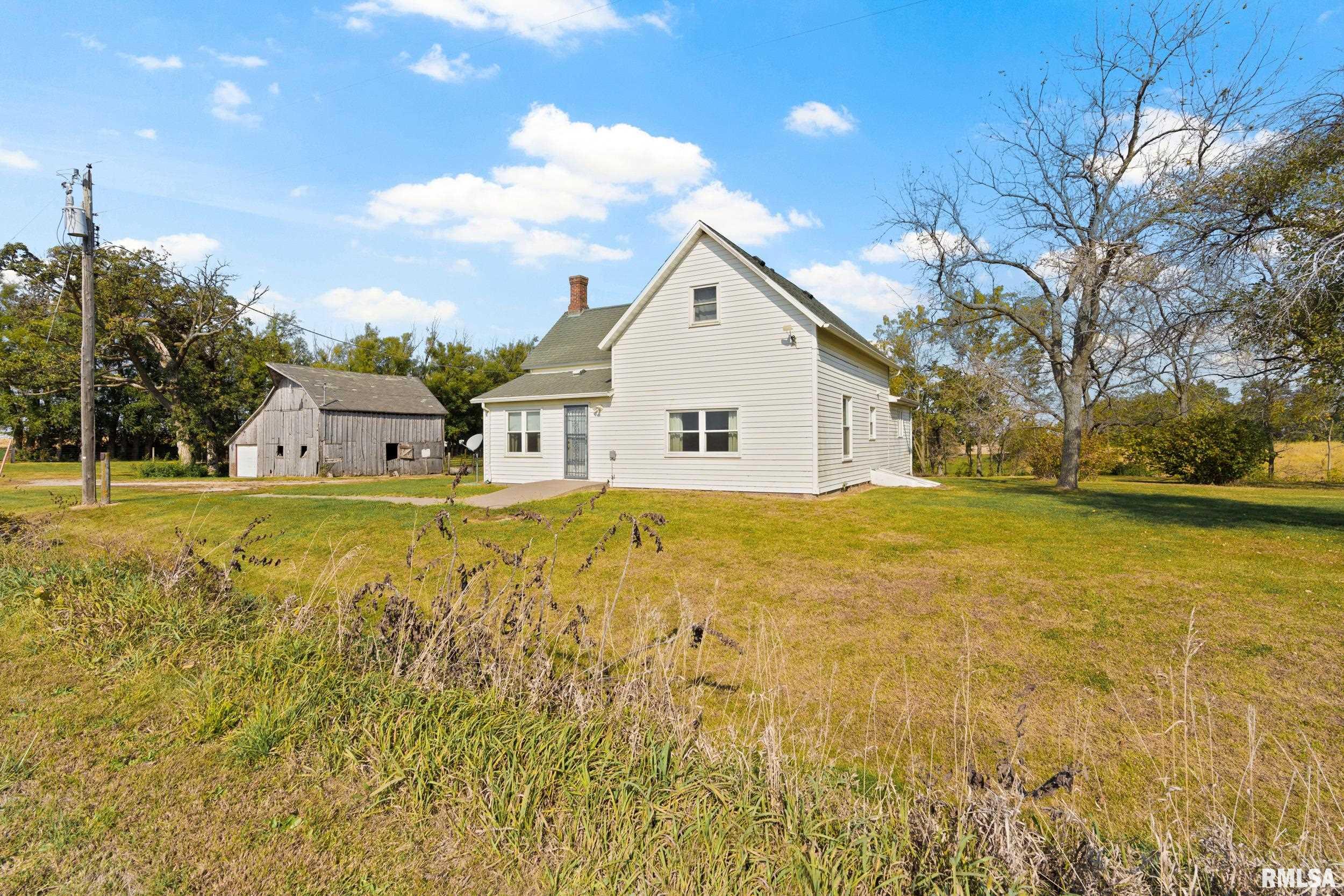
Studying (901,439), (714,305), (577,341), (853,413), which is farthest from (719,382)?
(901,439)

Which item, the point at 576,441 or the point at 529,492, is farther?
the point at 576,441

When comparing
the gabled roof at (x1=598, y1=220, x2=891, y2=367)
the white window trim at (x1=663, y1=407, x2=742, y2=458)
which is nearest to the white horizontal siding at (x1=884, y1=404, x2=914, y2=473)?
the gabled roof at (x1=598, y1=220, x2=891, y2=367)

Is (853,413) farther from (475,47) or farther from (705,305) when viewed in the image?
(475,47)

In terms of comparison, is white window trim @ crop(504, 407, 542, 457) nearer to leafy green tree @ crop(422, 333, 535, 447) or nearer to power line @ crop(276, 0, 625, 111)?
power line @ crop(276, 0, 625, 111)

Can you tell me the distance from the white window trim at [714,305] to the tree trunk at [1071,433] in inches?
446

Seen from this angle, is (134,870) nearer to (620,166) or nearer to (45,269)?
(620,166)

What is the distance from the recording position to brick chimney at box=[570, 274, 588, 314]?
2470 centimetres

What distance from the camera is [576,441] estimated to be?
1852 centimetres

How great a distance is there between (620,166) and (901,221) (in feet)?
31.2

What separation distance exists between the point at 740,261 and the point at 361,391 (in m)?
25.3

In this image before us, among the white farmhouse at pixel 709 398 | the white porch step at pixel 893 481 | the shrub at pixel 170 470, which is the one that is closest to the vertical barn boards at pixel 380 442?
the shrub at pixel 170 470

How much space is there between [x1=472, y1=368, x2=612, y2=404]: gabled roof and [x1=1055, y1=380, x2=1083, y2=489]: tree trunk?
14.1 m

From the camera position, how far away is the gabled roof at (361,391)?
3009 cm

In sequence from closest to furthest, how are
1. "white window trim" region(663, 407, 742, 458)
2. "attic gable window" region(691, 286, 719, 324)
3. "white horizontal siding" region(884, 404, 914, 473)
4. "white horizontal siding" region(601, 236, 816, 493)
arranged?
"white horizontal siding" region(601, 236, 816, 493) < "white window trim" region(663, 407, 742, 458) < "attic gable window" region(691, 286, 719, 324) < "white horizontal siding" region(884, 404, 914, 473)
